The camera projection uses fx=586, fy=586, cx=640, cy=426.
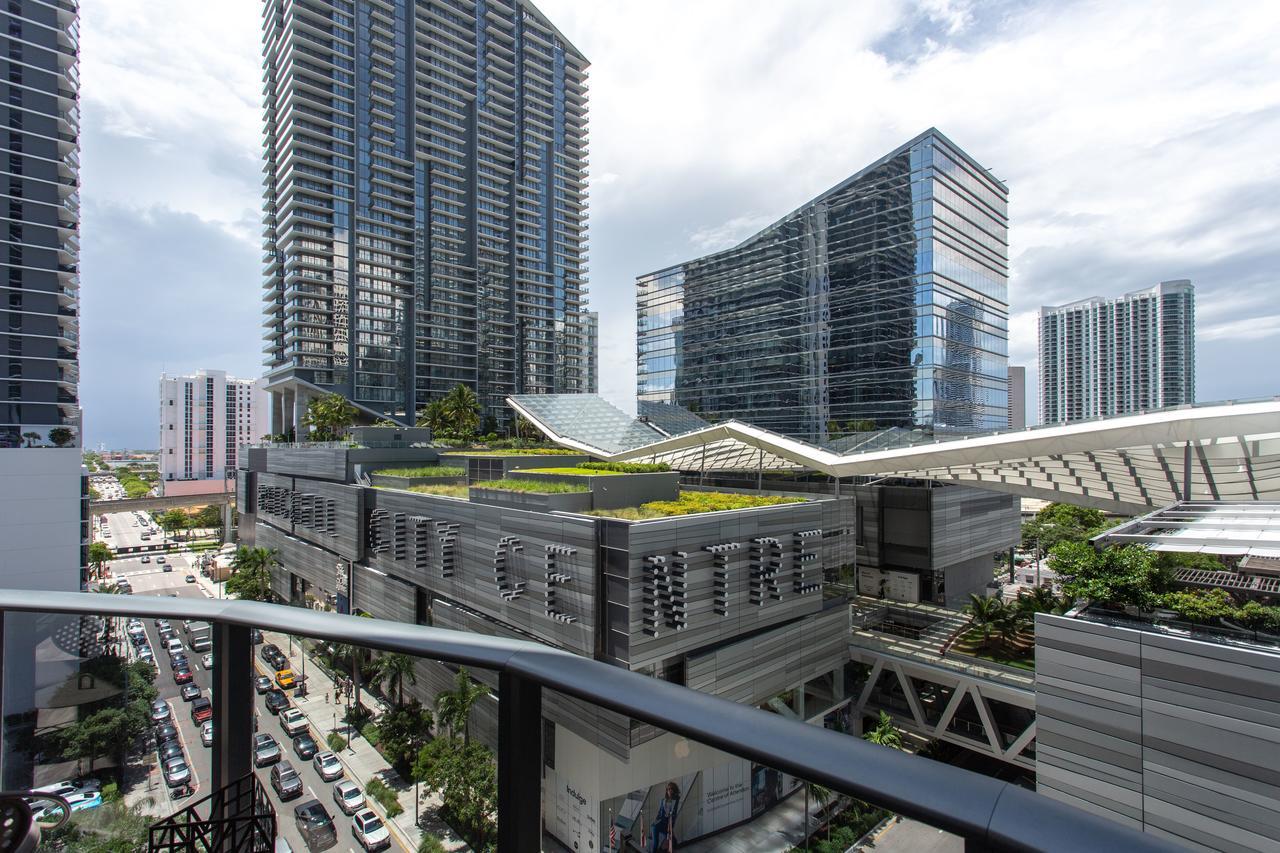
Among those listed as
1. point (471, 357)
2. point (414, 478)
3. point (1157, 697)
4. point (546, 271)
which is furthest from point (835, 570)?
point (546, 271)

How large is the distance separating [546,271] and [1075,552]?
62.5m

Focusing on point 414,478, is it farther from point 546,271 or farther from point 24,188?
point 546,271

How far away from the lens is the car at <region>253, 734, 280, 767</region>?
1.79 m

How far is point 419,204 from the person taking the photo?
5731cm

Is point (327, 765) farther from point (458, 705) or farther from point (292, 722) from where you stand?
point (292, 722)

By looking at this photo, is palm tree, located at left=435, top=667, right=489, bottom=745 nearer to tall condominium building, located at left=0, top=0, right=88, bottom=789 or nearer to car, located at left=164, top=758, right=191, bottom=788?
car, located at left=164, top=758, right=191, bottom=788

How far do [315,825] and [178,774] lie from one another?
0.51m

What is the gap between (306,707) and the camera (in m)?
1.87

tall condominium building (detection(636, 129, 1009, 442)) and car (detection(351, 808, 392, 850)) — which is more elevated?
tall condominium building (detection(636, 129, 1009, 442))

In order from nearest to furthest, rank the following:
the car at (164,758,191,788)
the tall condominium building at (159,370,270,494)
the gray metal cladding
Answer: the car at (164,758,191,788), the gray metal cladding, the tall condominium building at (159,370,270,494)

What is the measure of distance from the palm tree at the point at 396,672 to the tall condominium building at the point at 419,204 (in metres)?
54.9

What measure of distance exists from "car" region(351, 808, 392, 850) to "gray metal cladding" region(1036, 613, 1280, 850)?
989 centimetres

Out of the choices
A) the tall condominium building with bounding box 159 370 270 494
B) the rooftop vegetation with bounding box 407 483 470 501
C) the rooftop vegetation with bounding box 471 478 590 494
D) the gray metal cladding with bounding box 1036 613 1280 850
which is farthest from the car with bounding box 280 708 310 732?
the tall condominium building with bounding box 159 370 270 494

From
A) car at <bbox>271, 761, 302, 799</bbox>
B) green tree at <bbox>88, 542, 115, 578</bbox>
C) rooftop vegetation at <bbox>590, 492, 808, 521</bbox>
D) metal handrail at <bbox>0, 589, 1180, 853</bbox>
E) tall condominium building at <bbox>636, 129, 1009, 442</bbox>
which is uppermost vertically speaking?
tall condominium building at <bbox>636, 129, 1009, 442</bbox>
